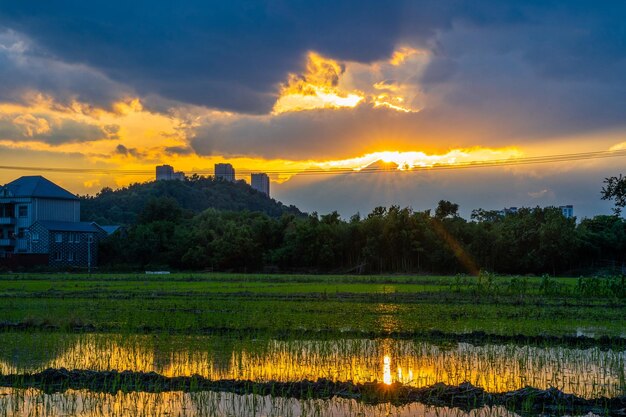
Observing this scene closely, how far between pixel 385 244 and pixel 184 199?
1968 inches

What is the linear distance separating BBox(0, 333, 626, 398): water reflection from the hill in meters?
73.8

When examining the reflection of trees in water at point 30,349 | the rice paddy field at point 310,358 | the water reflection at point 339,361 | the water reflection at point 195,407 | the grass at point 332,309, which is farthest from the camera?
the grass at point 332,309

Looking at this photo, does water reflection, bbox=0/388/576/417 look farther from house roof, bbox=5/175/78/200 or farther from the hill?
the hill

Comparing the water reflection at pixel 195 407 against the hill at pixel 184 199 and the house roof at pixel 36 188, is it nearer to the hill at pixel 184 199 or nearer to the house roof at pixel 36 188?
the house roof at pixel 36 188

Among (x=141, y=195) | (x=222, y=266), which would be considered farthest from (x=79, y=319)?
(x=141, y=195)

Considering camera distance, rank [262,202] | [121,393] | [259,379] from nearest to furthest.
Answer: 1. [121,393]
2. [259,379]
3. [262,202]

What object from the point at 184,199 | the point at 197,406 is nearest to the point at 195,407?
the point at 197,406

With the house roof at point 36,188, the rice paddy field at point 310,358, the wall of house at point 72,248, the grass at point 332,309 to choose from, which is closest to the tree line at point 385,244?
the wall of house at point 72,248

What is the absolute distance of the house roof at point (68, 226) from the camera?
182 feet

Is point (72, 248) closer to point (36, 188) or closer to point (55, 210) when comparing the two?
point (55, 210)

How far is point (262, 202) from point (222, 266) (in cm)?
4981

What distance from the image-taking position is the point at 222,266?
57.8 meters

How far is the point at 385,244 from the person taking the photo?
56.0 meters

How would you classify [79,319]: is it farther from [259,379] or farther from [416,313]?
[416,313]
